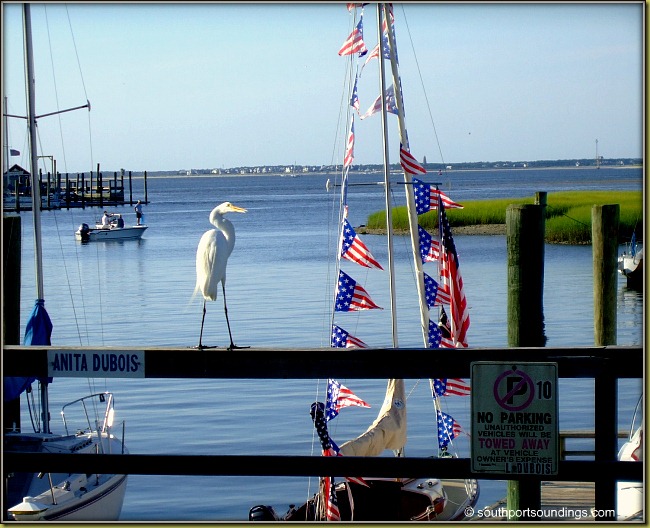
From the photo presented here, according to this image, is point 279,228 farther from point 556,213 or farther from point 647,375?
point 647,375

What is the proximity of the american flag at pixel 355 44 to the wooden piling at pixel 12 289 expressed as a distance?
4026mm

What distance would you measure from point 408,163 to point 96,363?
6.92m

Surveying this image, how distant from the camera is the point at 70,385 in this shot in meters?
16.5

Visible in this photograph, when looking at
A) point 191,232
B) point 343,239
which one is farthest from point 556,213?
point 343,239

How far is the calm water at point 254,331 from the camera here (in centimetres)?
1133

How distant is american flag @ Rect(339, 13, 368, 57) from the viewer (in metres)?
10.6

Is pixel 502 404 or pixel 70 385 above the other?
pixel 502 404

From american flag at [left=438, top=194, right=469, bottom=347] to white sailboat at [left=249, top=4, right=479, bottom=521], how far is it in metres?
0.01

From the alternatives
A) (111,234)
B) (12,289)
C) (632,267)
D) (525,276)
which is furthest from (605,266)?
(111,234)

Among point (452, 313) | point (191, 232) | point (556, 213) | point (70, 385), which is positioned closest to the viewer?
point (452, 313)

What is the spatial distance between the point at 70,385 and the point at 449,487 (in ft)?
29.9

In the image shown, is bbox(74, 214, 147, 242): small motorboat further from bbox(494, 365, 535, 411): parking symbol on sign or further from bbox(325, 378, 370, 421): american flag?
bbox(494, 365, 535, 411): parking symbol on sign

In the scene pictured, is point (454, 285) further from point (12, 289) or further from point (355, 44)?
point (12, 289)

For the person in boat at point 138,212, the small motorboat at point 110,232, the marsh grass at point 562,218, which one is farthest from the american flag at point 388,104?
the person in boat at point 138,212
